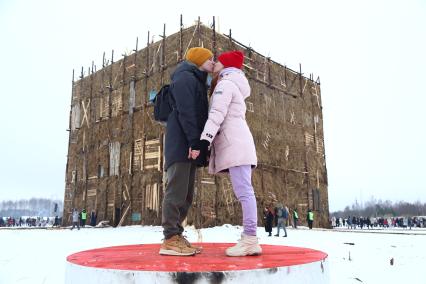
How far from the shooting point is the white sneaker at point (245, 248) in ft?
9.27

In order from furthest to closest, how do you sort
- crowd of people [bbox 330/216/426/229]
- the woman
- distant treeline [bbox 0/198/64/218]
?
distant treeline [bbox 0/198/64/218]
crowd of people [bbox 330/216/426/229]
the woman

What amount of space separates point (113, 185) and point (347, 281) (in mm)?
16609

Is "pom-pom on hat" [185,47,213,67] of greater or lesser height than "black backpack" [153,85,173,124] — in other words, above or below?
above

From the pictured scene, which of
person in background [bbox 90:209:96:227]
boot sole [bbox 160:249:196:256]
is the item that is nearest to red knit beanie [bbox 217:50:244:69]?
boot sole [bbox 160:249:196:256]

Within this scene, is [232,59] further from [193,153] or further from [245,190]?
[245,190]

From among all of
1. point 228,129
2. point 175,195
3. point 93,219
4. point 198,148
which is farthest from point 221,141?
point 93,219

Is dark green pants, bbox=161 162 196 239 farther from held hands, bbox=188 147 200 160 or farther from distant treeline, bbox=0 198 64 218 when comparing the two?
distant treeline, bbox=0 198 64 218

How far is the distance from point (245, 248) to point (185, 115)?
1264mm

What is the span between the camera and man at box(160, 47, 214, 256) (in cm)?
302

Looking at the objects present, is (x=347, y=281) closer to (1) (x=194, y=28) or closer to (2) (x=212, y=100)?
(2) (x=212, y=100)

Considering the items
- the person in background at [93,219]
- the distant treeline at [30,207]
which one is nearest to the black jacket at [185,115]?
the person in background at [93,219]

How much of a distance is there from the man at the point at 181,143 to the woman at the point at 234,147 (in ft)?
0.49

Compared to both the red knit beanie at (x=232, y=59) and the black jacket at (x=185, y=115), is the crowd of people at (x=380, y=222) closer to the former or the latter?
the red knit beanie at (x=232, y=59)

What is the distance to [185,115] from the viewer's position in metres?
3.07
